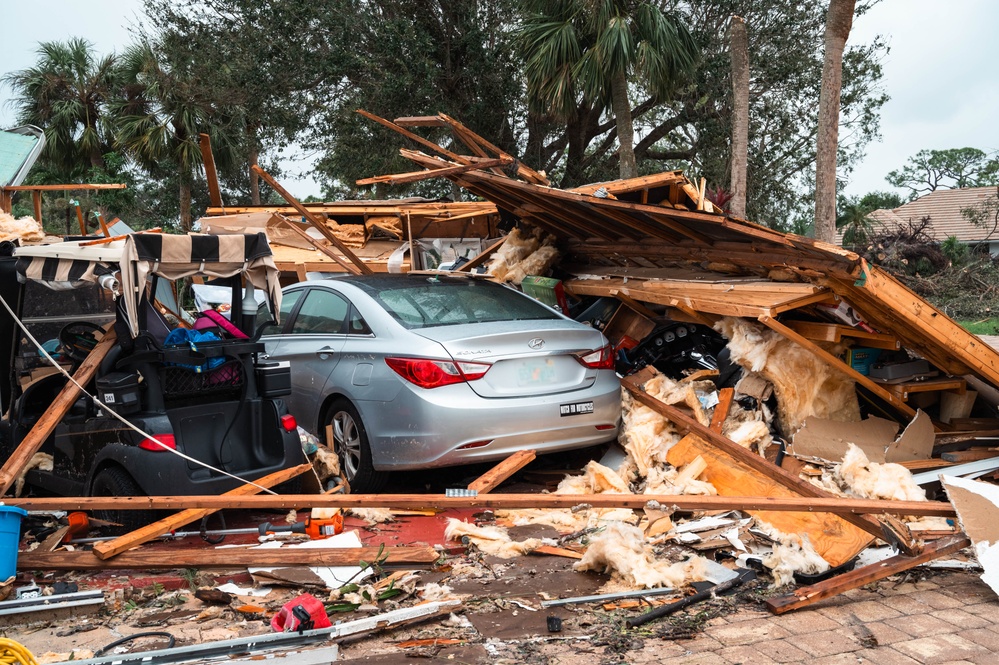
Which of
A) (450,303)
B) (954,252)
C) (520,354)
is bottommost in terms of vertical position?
(520,354)

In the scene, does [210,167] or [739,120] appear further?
[739,120]

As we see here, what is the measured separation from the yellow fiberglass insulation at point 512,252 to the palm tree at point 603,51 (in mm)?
8730

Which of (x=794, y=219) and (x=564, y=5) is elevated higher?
(x=564, y=5)

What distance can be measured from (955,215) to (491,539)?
4264 cm

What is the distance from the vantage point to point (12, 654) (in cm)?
297

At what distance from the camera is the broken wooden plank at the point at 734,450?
4418mm

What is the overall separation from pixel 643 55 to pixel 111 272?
1367cm

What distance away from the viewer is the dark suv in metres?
Result: 5.14

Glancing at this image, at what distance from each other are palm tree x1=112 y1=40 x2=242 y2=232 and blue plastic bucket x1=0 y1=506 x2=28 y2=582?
17198 millimetres

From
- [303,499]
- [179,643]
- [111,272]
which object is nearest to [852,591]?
[303,499]

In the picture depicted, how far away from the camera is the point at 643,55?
16.8 meters

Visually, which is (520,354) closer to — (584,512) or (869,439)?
(584,512)

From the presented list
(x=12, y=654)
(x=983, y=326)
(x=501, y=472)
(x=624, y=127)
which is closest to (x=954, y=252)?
(x=983, y=326)

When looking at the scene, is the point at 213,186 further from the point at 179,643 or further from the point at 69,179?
the point at 69,179
